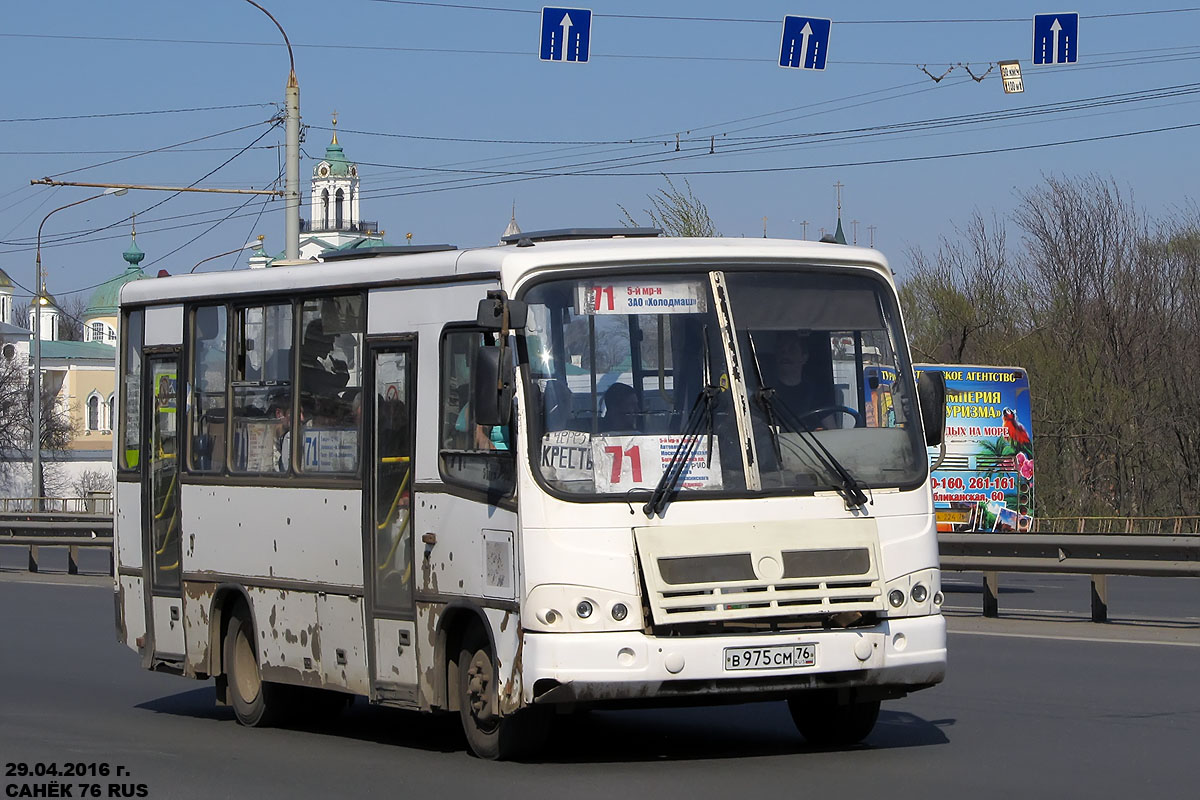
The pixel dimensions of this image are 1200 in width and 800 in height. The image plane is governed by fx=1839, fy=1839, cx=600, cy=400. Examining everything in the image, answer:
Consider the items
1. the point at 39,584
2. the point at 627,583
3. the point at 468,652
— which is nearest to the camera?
the point at 627,583

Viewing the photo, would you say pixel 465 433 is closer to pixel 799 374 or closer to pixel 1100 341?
pixel 799 374

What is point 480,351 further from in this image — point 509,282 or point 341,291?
point 341,291

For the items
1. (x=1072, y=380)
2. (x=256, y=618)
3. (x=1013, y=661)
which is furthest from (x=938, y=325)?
(x=256, y=618)

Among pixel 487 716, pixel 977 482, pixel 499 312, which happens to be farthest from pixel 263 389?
pixel 977 482

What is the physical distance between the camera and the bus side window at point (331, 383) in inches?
419

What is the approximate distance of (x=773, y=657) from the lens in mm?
8727

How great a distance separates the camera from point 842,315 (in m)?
9.67

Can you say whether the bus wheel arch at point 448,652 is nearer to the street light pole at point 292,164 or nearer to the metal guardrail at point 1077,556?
the metal guardrail at point 1077,556

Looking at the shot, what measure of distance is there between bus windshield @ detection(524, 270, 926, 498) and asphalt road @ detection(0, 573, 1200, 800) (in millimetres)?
1438

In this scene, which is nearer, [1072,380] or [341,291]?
[341,291]

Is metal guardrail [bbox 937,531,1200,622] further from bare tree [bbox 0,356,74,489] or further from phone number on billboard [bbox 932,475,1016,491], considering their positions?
bare tree [bbox 0,356,74,489]

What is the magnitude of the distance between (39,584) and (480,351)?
67.7 feet

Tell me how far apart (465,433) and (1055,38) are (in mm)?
13907

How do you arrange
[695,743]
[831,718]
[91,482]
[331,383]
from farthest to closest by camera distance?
[91,482]
[331,383]
[695,743]
[831,718]
